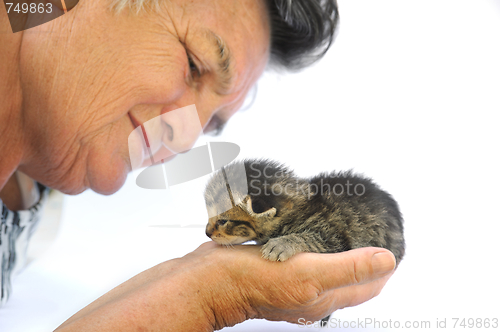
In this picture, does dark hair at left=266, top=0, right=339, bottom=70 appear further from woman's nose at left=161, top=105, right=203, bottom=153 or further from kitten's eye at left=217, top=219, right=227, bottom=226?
kitten's eye at left=217, top=219, right=227, bottom=226

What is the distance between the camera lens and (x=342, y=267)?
0.86 m

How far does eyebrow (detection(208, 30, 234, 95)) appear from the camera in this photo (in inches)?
42.8

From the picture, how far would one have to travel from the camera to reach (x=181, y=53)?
3.61 feet

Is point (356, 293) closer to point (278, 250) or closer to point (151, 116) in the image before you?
point (278, 250)

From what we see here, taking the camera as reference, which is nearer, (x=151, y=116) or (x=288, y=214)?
(x=288, y=214)

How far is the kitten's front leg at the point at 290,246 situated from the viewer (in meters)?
0.86

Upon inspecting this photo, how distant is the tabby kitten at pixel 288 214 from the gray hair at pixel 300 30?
0.60m

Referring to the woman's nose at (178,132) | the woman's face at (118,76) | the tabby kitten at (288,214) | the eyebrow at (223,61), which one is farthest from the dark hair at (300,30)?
the tabby kitten at (288,214)

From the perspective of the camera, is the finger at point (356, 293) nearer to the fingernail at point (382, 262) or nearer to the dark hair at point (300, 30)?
the fingernail at point (382, 262)

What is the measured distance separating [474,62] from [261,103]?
3.01 feet

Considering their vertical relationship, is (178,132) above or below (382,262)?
above

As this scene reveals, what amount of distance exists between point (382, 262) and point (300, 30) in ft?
2.93

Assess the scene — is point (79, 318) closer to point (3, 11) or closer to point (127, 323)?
point (127, 323)

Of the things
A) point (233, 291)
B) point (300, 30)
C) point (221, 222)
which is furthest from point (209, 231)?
point (300, 30)
